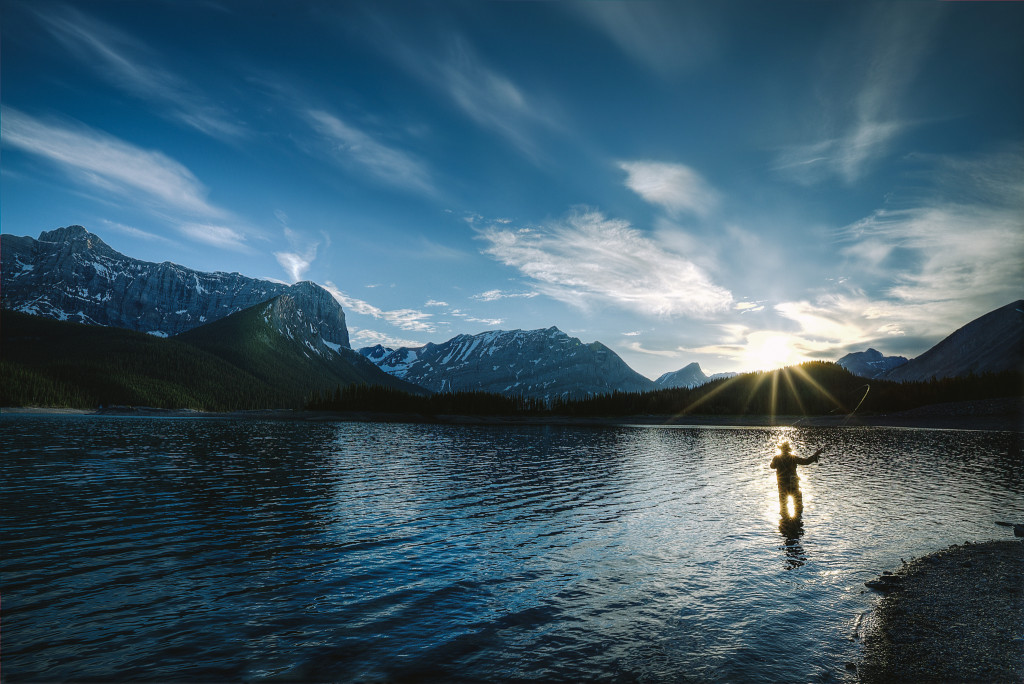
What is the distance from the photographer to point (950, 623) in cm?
1240

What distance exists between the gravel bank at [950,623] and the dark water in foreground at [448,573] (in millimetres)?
815

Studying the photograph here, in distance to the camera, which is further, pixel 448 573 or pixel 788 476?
pixel 788 476

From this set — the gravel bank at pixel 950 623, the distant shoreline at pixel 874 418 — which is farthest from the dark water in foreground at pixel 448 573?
the distant shoreline at pixel 874 418

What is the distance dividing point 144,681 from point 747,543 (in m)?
20.5

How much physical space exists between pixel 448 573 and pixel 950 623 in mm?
14085

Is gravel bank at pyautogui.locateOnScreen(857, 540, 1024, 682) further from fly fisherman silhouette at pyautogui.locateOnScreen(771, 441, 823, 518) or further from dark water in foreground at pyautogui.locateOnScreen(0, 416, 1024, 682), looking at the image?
fly fisherman silhouette at pyautogui.locateOnScreen(771, 441, 823, 518)

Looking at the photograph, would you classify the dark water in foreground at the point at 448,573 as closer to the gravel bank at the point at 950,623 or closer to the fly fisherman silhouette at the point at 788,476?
the gravel bank at the point at 950,623

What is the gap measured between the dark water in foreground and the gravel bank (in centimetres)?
81

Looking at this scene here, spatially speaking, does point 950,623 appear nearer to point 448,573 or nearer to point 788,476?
point 448,573

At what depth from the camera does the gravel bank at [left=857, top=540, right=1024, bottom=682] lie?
10.1 m

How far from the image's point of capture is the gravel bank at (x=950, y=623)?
10.1m

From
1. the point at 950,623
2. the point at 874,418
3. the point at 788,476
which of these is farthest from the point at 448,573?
the point at 874,418

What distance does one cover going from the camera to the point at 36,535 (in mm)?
20734

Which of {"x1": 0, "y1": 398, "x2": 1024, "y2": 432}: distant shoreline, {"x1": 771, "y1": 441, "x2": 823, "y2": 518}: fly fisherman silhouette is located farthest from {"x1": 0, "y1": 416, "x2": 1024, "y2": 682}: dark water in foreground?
{"x1": 0, "y1": 398, "x2": 1024, "y2": 432}: distant shoreline
